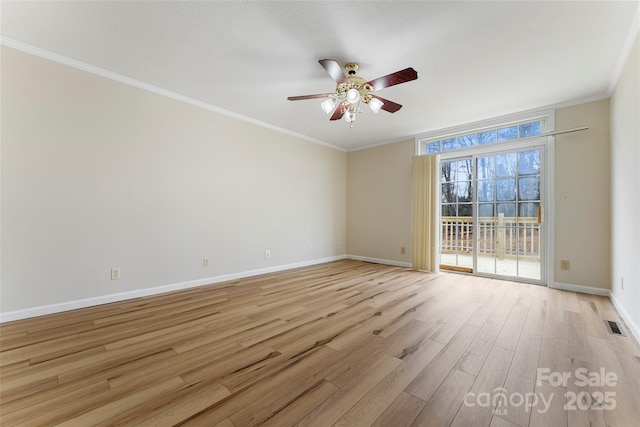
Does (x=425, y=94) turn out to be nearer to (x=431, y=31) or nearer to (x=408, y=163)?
(x=431, y=31)

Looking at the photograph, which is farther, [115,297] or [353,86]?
[115,297]

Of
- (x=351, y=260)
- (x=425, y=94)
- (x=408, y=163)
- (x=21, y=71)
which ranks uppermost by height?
(x=425, y=94)

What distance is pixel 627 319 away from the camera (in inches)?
90.1

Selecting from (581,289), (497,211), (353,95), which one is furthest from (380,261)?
(353,95)

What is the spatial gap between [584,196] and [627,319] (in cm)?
167

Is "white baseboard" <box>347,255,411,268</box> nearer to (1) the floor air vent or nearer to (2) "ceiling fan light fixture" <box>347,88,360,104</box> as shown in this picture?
(1) the floor air vent

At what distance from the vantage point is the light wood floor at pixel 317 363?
1.23 metres

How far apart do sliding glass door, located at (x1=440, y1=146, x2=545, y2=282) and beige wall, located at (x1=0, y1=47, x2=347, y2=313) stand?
129 inches

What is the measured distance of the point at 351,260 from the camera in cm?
560

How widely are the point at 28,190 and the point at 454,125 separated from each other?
5.60 meters

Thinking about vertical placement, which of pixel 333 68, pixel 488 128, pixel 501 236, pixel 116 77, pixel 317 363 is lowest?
pixel 317 363

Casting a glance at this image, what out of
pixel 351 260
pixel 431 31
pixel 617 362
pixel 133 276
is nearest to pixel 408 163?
pixel 351 260

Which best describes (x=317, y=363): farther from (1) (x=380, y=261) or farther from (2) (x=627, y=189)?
(1) (x=380, y=261)

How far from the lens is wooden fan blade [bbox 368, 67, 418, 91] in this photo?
2074 millimetres
